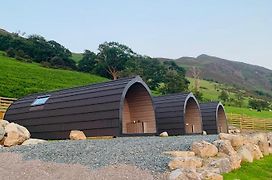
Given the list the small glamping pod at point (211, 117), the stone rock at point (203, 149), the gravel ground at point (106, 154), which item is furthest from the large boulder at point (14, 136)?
the small glamping pod at point (211, 117)

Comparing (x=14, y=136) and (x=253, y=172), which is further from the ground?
(x=14, y=136)

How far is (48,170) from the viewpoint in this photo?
911cm

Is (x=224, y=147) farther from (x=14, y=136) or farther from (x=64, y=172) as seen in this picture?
(x=14, y=136)

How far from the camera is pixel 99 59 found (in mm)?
79812

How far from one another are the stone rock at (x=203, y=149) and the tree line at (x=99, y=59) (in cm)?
5721

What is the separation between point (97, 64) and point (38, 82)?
29721mm

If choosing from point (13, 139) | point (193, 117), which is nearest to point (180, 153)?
point (13, 139)

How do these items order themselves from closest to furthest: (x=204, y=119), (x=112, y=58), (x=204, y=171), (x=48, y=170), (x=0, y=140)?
(x=204, y=171) < (x=48, y=170) < (x=0, y=140) < (x=204, y=119) < (x=112, y=58)

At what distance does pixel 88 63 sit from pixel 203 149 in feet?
236

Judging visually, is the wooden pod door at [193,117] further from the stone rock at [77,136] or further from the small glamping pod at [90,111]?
the stone rock at [77,136]

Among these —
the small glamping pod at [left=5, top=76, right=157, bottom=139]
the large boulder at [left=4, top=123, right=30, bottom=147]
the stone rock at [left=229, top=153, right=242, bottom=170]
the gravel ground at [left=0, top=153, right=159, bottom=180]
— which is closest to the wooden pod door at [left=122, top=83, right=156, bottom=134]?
the small glamping pod at [left=5, top=76, right=157, bottom=139]

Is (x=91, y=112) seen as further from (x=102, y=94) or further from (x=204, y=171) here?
(x=204, y=171)

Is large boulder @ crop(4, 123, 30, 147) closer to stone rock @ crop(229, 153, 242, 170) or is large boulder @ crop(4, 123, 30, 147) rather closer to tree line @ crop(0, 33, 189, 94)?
stone rock @ crop(229, 153, 242, 170)

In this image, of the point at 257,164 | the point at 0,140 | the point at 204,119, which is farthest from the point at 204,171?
the point at 204,119
